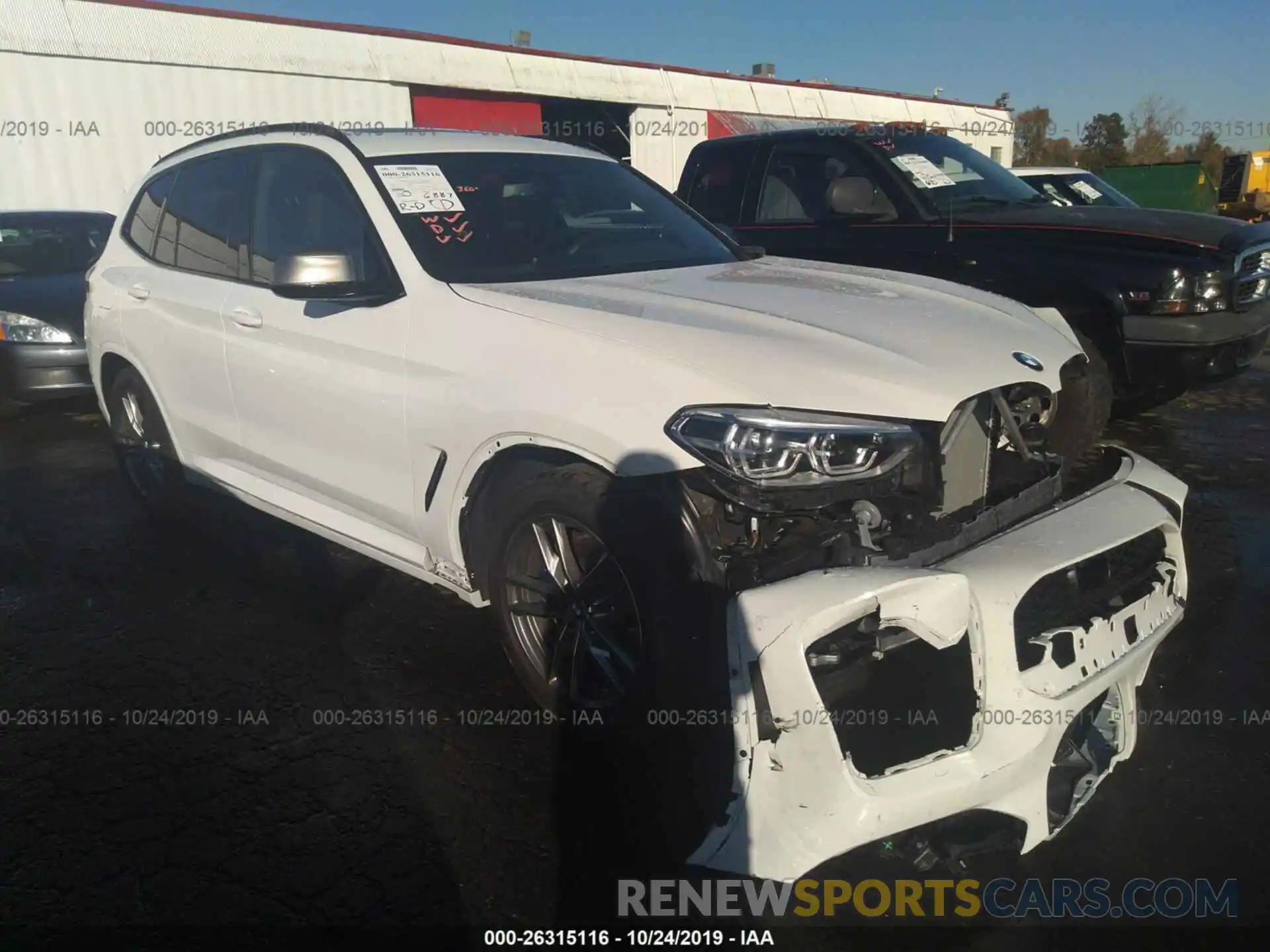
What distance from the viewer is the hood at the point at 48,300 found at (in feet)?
23.8

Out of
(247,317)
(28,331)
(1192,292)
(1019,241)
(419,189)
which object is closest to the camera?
(419,189)

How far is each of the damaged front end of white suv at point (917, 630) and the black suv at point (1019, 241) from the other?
2290mm

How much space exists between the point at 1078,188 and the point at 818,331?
7.12 m

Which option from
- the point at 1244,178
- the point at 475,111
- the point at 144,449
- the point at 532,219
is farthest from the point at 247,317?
the point at 1244,178

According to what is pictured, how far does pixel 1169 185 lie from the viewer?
960 inches

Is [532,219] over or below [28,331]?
over

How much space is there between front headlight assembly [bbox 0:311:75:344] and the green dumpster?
24234 mm

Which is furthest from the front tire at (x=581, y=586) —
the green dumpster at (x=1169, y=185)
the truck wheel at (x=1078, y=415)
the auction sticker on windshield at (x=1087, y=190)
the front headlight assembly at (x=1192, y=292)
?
the green dumpster at (x=1169, y=185)

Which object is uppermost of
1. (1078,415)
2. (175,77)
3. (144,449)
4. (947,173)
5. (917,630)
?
(175,77)

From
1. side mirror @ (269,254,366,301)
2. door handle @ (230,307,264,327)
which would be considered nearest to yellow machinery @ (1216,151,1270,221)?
door handle @ (230,307,264,327)

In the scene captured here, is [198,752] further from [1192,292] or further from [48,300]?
[48,300]

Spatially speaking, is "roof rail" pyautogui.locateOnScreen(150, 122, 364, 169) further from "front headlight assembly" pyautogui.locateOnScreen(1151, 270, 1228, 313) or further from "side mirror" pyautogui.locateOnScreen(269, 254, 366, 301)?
"front headlight assembly" pyautogui.locateOnScreen(1151, 270, 1228, 313)

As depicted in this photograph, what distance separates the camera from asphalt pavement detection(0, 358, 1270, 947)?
2369 mm

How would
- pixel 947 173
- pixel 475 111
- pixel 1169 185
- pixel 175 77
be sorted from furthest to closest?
pixel 1169 185 < pixel 475 111 < pixel 175 77 < pixel 947 173
